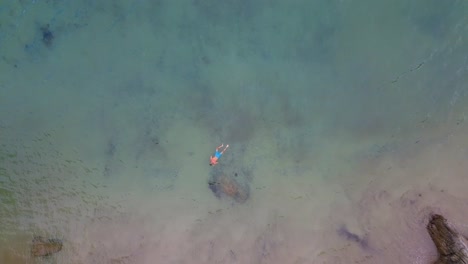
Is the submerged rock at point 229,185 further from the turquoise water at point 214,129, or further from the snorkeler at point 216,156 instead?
the snorkeler at point 216,156

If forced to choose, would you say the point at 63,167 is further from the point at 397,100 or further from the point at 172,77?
the point at 397,100

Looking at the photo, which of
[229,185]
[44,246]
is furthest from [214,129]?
[44,246]

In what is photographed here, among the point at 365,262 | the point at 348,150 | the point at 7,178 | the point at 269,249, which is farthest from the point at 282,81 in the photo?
the point at 7,178

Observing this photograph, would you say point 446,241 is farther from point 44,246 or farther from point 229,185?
point 44,246

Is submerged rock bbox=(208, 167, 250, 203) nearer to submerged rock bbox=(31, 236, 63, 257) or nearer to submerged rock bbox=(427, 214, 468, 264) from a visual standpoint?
submerged rock bbox=(31, 236, 63, 257)

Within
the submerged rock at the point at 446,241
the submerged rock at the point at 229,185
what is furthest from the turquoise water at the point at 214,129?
the submerged rock at the point at 446,241

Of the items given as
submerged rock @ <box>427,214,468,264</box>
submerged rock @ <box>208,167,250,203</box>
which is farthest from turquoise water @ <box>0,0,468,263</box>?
submerged rock @ <box>427,214,468,264</box>
